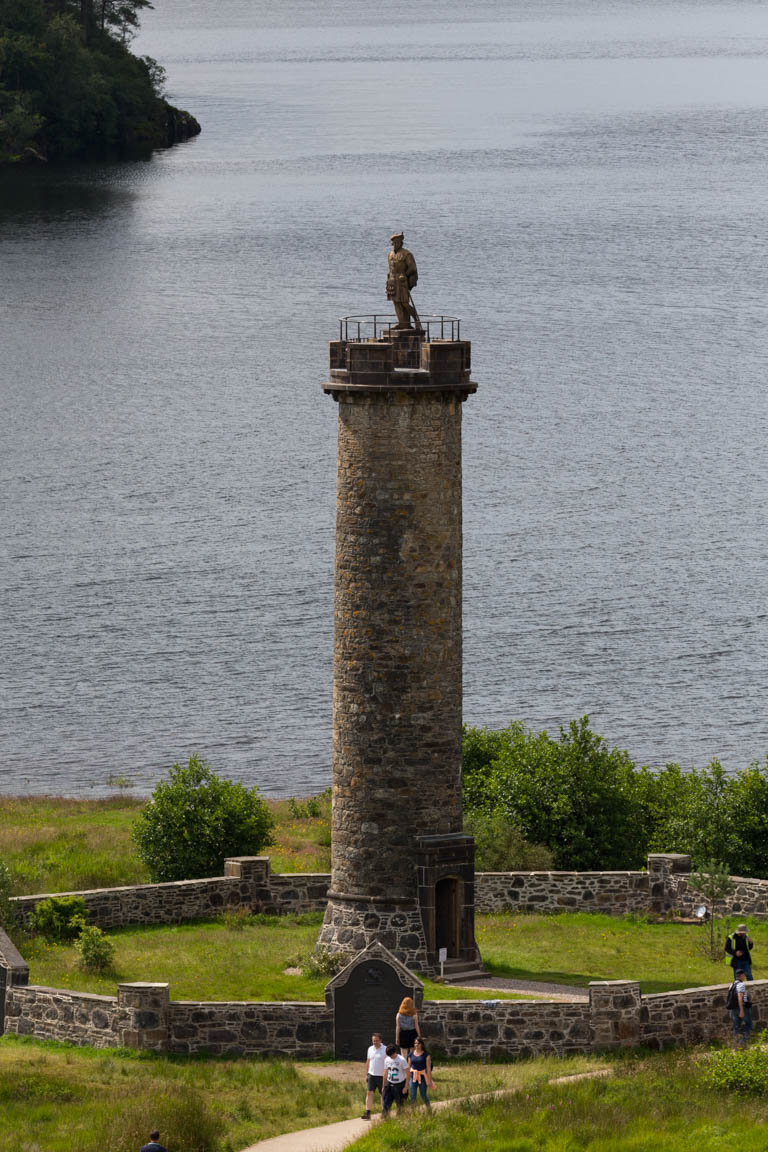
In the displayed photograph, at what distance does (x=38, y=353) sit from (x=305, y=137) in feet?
258

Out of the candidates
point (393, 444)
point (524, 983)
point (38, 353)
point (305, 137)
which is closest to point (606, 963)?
point (524, 983)

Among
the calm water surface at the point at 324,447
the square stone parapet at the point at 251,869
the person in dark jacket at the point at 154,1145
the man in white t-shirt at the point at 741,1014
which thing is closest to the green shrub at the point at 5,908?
the square stone parapet at the point at 251,869

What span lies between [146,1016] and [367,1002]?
3481mm

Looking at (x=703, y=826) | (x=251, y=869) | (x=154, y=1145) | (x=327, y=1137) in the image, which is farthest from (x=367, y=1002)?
(x=703, y=826)

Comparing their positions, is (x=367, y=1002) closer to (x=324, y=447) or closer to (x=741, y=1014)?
(x=741, y=1014)

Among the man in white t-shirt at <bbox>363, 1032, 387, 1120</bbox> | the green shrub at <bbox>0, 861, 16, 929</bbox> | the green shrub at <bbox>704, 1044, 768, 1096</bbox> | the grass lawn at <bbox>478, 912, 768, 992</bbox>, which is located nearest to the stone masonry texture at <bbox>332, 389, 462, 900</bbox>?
the grass lawn at <bbox>478, 912, 768, 992</bbox>

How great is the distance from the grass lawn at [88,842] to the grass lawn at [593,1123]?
17.5 m

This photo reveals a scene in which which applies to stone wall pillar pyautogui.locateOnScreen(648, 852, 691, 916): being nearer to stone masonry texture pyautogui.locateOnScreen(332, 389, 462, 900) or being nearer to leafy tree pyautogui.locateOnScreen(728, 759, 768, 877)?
leafy tree pyautogui.locateOnScreen(728, 759, 768, 877)

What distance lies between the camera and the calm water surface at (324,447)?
255 feet

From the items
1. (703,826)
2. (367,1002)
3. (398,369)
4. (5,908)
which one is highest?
(398,369)

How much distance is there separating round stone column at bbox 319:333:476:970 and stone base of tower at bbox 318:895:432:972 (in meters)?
0.02

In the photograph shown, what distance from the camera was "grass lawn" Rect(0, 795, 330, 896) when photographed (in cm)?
4688

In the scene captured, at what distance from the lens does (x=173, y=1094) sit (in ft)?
98.2

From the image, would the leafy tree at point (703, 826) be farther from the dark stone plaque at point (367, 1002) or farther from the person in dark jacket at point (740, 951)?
the dark stone plaque at point (367, 1002)
